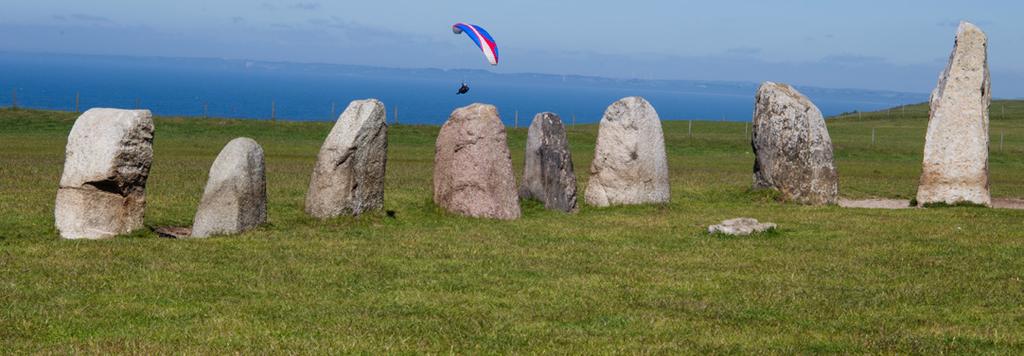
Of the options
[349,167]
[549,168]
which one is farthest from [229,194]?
[549,168]

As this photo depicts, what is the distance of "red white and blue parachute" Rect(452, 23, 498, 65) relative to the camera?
98.0ft

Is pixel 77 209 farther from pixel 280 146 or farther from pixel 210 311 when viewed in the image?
pixel 280 146

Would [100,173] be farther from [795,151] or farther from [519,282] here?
[795,151]

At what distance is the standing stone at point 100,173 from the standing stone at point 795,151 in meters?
16.2

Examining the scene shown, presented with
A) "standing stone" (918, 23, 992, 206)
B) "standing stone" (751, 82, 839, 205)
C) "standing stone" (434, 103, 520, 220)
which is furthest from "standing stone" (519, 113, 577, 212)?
"standing stone" (918, 23, 992, 206)

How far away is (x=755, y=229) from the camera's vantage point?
2328 centimetres

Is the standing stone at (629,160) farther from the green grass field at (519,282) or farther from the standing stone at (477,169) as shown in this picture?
the standing stone at (477,169)

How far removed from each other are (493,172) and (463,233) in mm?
3464

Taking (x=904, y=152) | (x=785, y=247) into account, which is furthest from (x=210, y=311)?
(x=904, y=152)

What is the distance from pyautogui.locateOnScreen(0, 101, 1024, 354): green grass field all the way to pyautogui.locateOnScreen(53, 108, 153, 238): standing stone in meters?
0.59

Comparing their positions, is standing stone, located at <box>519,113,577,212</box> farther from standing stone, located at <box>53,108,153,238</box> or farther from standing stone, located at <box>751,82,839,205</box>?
standing stone, located at <box>53,108,153,238</box>

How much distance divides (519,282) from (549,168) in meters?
11.0

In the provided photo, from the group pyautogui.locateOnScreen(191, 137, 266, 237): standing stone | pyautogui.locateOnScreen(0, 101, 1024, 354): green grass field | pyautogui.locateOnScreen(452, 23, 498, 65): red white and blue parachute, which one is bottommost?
pyautogui.locateOnScreen(0, 101, 1024, 354): green grass field

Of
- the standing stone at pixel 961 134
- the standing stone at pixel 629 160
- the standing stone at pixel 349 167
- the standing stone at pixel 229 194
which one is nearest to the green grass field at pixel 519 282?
the standing stone at pixel 349 167
